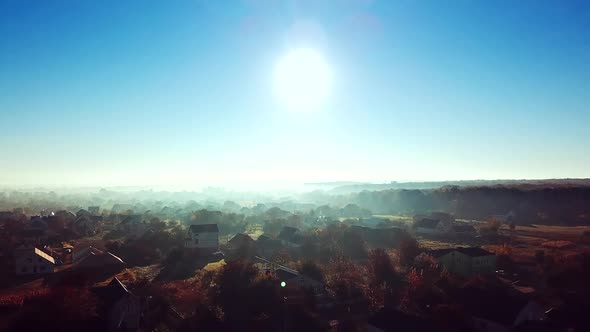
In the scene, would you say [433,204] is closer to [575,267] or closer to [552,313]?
[575,267]

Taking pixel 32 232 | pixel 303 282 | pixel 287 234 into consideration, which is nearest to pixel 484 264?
pixel 303 282

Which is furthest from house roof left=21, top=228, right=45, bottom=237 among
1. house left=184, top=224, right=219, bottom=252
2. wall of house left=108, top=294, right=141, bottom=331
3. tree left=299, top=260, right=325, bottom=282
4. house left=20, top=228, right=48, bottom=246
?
tree left=299, top=260, right=325, bottom=282

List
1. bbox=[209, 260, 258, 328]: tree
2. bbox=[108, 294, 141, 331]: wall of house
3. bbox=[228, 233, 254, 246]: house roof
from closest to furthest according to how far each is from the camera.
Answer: bbox=[108, 294, 141, 331]: wall of house < bbox=[209, 260, 258, 328]: tree < bbox=[228, 233, 254, 246]: house roof

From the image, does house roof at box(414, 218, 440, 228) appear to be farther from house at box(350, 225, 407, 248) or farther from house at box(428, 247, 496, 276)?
house at box(428, 247, 496, 276)

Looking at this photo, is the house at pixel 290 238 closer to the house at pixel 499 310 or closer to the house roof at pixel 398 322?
the house at pixel 499 310

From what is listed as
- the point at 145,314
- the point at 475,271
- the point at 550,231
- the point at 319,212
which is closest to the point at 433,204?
the point at 319,212

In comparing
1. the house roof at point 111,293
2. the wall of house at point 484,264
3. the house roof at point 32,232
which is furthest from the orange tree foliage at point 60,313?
the house roof at point 32,232
